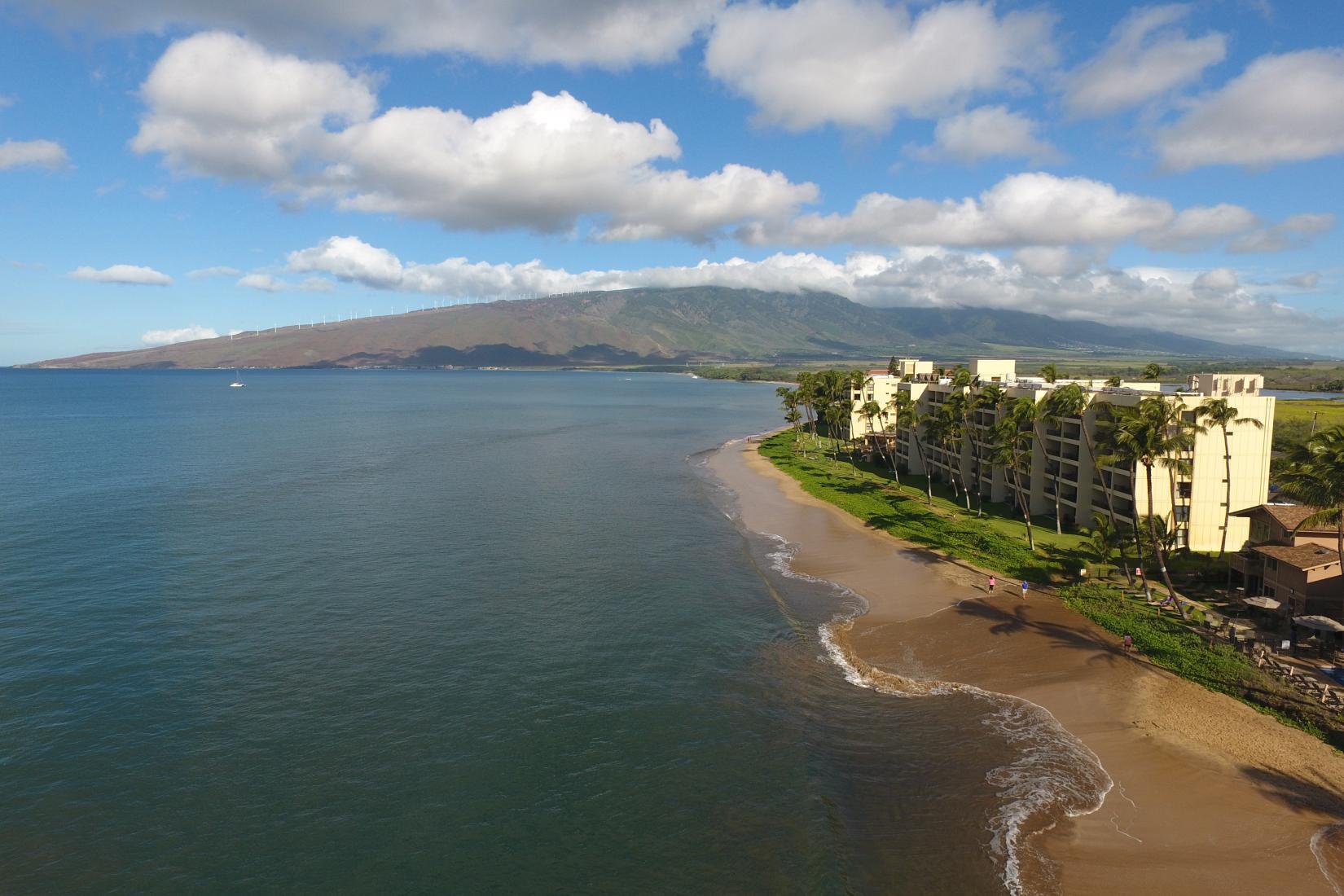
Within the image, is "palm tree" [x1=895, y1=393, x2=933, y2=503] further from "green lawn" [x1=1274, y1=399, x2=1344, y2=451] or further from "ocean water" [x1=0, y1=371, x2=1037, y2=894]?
"green lawn" [x1=1274, y1=399, x2=1344, y2=451]

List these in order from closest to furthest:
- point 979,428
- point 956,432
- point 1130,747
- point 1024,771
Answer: point 1024,771
point 1130,747
point 956,432
point 979,428

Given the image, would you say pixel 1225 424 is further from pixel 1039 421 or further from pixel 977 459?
pixel 977 459

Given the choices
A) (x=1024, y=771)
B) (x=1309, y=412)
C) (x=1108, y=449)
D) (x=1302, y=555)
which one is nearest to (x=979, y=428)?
(x=1108, y=449)

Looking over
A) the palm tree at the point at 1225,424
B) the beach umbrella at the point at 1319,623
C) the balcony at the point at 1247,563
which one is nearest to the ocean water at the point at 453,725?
the beach umbrella at the point at 1319,623

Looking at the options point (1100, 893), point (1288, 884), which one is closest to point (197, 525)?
Answer: point (1100, 893)

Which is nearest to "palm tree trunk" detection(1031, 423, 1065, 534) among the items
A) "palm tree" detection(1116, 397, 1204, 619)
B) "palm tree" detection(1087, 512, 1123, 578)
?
"palm tree" detection(1087, 512, 1123, 578)

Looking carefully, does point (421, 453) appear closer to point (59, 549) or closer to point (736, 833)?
point (59, 549)
